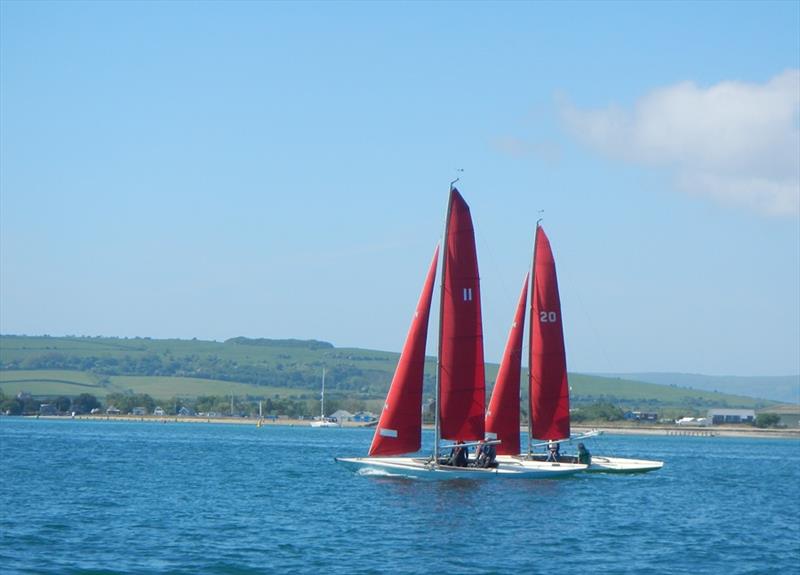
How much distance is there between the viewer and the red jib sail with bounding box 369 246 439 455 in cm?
5675

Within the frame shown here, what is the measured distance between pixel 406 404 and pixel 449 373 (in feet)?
7.59

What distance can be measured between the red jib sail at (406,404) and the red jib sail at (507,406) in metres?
7.20

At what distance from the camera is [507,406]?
63.5m

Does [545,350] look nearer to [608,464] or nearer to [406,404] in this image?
[608,464]

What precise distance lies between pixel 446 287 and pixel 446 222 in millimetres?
2816

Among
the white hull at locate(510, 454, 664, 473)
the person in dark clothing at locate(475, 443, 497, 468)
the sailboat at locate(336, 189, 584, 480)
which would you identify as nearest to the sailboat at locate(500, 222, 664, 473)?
the white hull at locate(510, 454, 664, 473)

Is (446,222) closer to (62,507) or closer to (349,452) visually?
(62,507)

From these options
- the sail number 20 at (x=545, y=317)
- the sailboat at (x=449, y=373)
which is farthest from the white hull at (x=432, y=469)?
the sail number 20 at (x=545, y=317)

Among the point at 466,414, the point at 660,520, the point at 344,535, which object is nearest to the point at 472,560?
the point at 344,535

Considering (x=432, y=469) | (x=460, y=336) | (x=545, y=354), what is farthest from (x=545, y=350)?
(x=432, y=469)

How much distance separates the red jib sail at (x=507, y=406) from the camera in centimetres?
6341

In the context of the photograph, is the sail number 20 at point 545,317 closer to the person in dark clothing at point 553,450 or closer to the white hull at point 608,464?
the person in dark clothing at point 553,450

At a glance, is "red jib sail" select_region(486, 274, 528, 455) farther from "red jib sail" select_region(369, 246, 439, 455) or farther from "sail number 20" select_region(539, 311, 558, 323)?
"red jib sail" select_region(369, 246, 439, 455)

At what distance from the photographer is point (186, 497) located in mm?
50125
